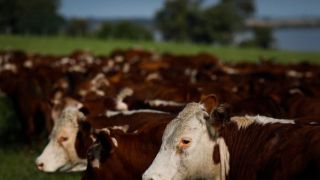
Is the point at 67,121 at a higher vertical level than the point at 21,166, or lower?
higher

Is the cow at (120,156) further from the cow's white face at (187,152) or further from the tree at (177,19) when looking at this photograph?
the tree at (177,19)

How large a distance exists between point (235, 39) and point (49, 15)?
113 feet

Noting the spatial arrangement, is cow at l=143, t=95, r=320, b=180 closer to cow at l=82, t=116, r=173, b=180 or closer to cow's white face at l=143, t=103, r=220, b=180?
cow's white face at l=143, t=103, r=220, b=180

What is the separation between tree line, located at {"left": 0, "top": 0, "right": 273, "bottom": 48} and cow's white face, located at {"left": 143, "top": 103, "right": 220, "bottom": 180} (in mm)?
62146

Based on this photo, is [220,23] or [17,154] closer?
[17,154]

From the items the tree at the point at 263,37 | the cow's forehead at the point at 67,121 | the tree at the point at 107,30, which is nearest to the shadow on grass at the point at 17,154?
the cow's forehead at the point at 67,121

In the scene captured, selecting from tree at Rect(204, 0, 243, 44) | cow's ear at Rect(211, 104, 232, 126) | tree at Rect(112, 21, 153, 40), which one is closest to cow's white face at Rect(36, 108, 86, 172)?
cow's ear at Rect(211, 104, 232, 126)

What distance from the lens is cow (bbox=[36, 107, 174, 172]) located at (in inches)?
265

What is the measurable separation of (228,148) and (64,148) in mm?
2777

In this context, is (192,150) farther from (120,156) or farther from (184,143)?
(120,156)

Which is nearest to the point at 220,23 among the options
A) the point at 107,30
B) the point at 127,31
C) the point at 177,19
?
the point at 177,19

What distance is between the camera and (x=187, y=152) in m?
4.35

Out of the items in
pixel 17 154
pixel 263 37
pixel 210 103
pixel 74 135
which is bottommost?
pixel 263 37

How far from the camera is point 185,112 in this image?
4.55 metres
